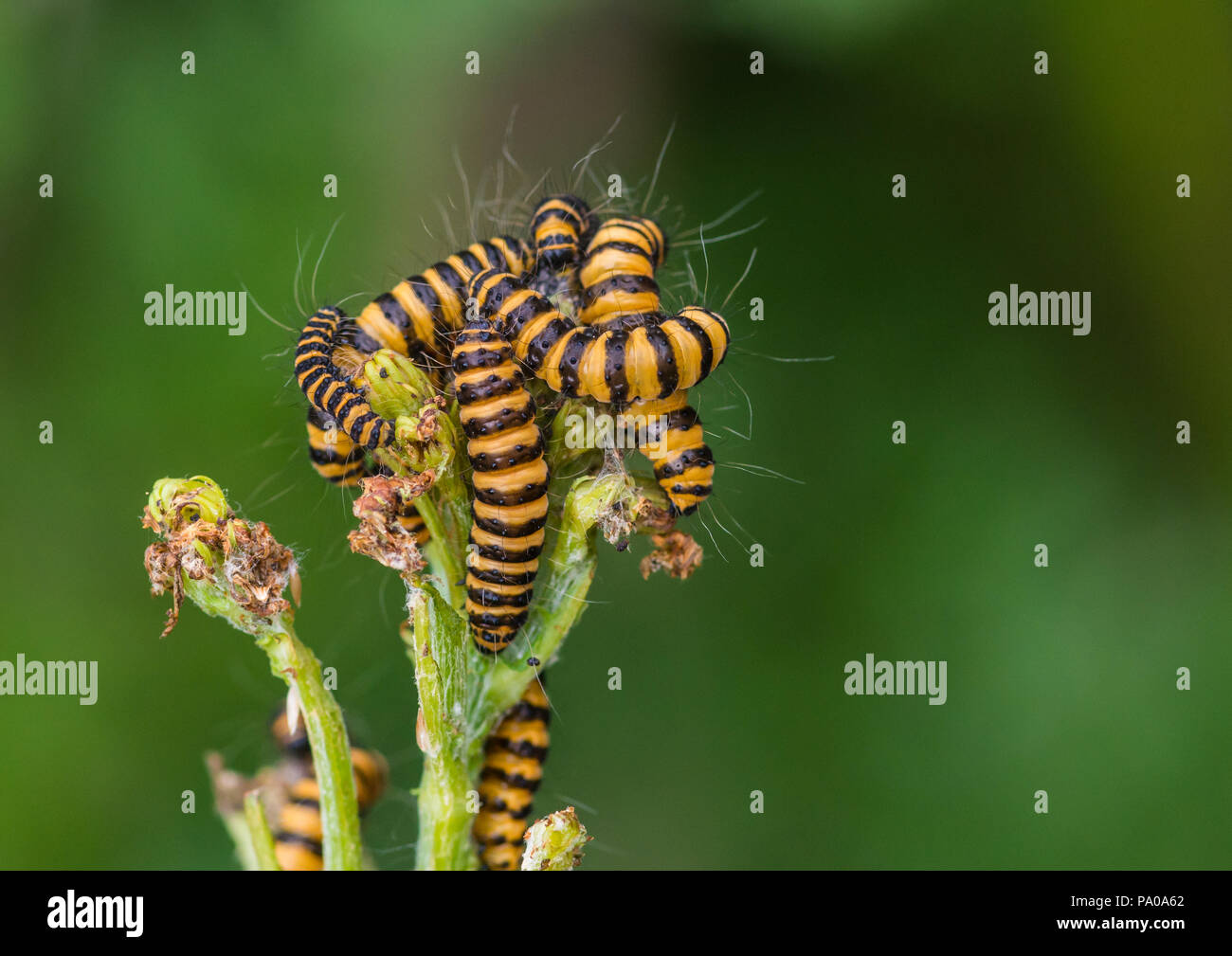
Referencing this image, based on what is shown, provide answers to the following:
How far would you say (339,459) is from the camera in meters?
3.41

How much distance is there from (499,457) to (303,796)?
6.53ft

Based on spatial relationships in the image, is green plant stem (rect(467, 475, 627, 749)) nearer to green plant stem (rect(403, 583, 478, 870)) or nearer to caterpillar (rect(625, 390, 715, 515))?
green plant stem (rect(403, 583, 478, 870))

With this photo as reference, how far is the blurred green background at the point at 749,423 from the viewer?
17.3 feet

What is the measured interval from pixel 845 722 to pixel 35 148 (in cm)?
524

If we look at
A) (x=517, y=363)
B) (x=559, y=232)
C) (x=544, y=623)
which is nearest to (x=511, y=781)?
(x=544, y=623)

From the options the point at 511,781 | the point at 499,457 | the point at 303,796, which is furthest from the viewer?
the point at 303,796

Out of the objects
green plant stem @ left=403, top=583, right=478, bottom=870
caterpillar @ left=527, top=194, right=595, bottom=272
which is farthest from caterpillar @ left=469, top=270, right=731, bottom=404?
green plant stem @ left=403, top=583, right=478, bottom=870

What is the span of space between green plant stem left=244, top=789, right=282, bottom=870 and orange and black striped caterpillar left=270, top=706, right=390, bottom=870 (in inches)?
3.9

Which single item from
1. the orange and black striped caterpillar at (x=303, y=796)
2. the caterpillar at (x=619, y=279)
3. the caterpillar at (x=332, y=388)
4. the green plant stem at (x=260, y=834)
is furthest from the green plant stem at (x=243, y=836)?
the caterpillar at (x=619, y=279)

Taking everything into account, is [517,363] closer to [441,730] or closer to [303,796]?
[441,730]

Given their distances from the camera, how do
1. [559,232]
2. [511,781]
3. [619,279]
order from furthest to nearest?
[559,232] < [511,781] < [619,279]

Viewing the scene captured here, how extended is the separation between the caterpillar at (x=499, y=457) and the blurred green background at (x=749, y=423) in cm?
235

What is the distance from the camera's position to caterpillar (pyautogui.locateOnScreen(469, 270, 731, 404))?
288cm

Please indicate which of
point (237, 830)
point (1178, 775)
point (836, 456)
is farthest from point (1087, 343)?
point (237, 830)
